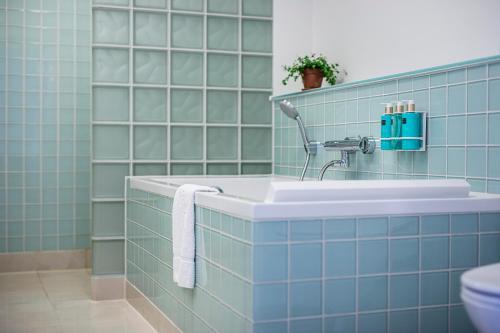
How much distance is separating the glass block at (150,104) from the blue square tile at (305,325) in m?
2.26

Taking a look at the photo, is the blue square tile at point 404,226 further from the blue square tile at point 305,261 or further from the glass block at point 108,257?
the glass block at point 108,257

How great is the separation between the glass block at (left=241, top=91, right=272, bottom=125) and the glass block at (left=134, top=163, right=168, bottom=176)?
557 millimetres

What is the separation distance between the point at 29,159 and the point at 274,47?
1953 mm

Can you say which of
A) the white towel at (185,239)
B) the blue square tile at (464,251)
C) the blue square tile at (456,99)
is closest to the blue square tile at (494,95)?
the blue square tile at (456,99)

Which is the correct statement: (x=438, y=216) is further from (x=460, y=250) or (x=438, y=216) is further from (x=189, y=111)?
(x=189, y=111)

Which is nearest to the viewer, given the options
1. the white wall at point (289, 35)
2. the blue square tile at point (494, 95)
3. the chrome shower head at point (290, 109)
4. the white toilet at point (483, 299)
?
the white toilet at point (483, 299)

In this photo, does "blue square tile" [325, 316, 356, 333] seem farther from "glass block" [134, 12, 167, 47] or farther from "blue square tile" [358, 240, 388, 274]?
A: "glass block" [134, 12, 167, 47]

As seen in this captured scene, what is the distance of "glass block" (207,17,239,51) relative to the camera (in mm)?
4234

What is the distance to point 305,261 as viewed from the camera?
2141 millimetres

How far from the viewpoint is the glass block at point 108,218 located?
4.13m

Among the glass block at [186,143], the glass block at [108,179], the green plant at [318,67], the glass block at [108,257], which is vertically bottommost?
the glass block at [108,257]

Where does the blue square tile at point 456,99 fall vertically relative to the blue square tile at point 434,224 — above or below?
above

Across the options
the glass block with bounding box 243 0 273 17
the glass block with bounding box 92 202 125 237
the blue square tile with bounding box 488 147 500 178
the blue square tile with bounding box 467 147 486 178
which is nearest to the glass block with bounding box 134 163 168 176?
the glass block with bounding box 92 202 125 237

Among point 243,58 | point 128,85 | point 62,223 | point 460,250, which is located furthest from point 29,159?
point 460,250
